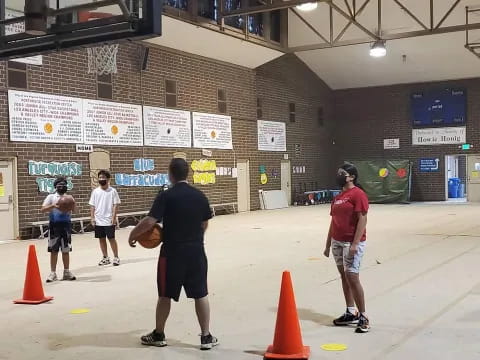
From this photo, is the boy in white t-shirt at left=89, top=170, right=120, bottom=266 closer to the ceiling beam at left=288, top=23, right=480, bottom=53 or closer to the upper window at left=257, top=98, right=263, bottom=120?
the ceiling beam at left=288, top=23, right=480, bottom=53

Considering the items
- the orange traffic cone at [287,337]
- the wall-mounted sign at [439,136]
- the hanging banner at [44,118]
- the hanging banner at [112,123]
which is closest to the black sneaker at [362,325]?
the orange traffic cone at [287,337]

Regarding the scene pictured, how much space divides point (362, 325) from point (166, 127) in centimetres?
1463

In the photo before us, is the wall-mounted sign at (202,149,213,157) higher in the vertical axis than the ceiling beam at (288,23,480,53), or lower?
lower

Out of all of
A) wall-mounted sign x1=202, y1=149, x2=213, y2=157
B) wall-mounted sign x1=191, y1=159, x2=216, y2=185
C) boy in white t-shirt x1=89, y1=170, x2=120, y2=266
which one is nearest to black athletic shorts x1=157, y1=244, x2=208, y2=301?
boy in white t-shirt x1=89, y1=170, x2=120, y2=266

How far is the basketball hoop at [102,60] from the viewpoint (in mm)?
16828

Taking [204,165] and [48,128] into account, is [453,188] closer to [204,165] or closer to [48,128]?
[204,165]

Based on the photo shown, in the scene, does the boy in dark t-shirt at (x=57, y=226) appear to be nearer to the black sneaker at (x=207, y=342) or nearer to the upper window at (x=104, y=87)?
the black sneaker at (x=207, y=342)

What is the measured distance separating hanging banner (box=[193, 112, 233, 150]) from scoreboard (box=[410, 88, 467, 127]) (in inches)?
410

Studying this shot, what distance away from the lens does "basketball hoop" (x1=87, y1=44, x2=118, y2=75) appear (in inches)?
663

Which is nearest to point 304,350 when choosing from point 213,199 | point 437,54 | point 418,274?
point 418,274

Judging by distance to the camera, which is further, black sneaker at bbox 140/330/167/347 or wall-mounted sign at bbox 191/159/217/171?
wall-mounted sign at bbox 191/159/217/171

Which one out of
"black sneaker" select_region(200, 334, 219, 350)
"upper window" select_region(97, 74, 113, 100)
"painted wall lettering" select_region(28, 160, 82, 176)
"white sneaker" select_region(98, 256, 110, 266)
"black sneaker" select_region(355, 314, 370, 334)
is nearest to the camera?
"black sneaker" select_region(200, 334, 219, 350)

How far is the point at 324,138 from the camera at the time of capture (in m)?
29.7

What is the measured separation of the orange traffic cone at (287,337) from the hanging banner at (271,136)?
1963 centimetres
